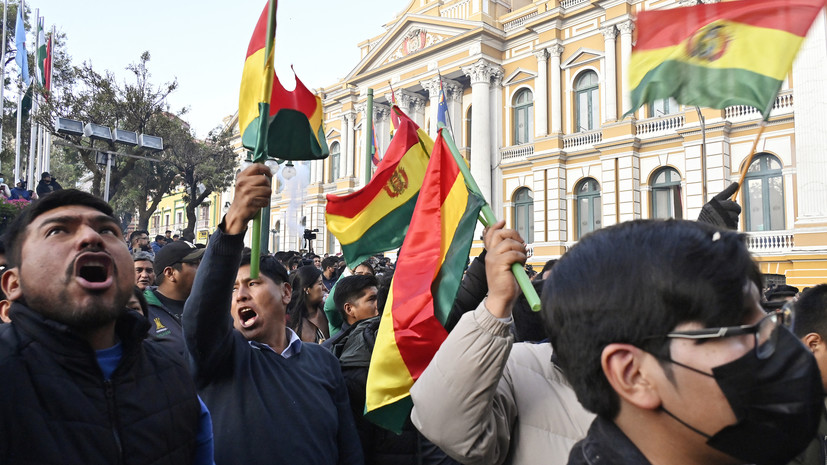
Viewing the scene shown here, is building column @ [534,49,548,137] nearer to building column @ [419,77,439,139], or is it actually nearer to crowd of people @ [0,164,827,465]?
building column @ [419,77,439,139]

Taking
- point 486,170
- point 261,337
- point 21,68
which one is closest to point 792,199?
point 486,170

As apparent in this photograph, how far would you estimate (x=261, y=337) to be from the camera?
8.44ft

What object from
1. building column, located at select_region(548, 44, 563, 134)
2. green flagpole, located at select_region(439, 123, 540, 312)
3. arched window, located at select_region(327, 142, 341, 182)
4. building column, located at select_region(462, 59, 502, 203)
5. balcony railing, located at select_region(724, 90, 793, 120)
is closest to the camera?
green flagpole, located at select_region(439, 123, 540, 312)

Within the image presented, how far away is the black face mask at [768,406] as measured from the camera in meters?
1.07

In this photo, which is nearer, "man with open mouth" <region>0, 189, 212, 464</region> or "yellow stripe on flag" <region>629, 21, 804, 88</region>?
"man with open mouth" <region>0, 189, 212, 464</region>

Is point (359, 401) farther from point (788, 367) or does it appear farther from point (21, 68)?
point (21, 68)

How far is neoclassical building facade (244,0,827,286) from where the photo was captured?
16.0 m

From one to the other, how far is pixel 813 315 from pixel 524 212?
21.2m

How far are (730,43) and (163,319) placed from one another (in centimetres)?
347

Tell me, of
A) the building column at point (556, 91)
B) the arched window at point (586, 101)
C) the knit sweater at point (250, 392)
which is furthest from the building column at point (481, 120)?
the knit sweater at point (250, 392)

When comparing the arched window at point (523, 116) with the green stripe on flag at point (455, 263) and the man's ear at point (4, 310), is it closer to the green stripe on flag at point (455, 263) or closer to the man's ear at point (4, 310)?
the green stripe on flag at point (455, 263)

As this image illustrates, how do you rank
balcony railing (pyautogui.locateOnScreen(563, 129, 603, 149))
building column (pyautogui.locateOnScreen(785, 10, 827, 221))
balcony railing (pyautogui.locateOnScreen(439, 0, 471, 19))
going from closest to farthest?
1. building column (pyautogui.locateOnScreen(785, 10, 827, 221))
2. balcony railing (pyautogui.locateOnScreen(563, 129, 603, 149))
3. balcony railing (pyautogui.locateOnScreen(439, 0, 471, 19))

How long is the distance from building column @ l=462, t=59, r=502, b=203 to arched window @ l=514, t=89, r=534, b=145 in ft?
3.51

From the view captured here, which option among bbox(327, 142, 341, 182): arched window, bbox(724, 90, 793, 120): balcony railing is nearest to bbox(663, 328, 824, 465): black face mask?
bbox(724, 90, 793, 120): balcony railing
